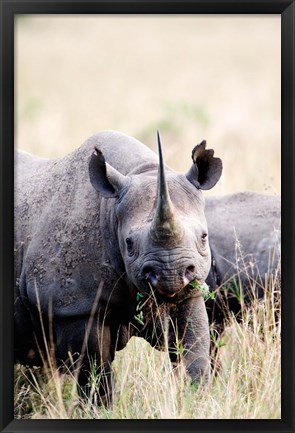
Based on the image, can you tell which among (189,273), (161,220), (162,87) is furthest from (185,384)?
(162,87)

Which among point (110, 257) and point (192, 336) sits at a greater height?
point (110, 257)

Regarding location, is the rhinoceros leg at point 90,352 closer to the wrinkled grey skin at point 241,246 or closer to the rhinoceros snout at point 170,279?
the rhinoceros snout at point 170,279

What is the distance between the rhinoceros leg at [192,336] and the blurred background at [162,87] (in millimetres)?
1664

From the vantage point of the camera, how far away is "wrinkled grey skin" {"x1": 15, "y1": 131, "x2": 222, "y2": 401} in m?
6.06

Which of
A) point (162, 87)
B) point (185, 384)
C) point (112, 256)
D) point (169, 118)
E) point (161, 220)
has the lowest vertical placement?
point (185, 384)

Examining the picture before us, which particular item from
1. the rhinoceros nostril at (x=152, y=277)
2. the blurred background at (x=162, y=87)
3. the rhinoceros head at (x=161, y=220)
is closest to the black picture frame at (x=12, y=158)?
the blurred background at (x=162, y=87)

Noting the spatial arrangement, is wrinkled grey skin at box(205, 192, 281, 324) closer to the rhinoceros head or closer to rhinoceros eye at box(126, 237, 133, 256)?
the rhinoceros head

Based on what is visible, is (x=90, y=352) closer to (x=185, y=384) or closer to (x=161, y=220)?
(x=185, y=384)

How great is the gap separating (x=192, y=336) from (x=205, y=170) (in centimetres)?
108

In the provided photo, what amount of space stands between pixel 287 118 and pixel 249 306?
2.50 meters

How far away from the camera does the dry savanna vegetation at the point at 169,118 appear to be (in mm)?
6496

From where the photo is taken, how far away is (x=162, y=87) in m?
27.1

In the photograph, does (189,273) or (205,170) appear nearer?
(189,273)

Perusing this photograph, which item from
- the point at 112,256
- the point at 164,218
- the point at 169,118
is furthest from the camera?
the point at 169,118
